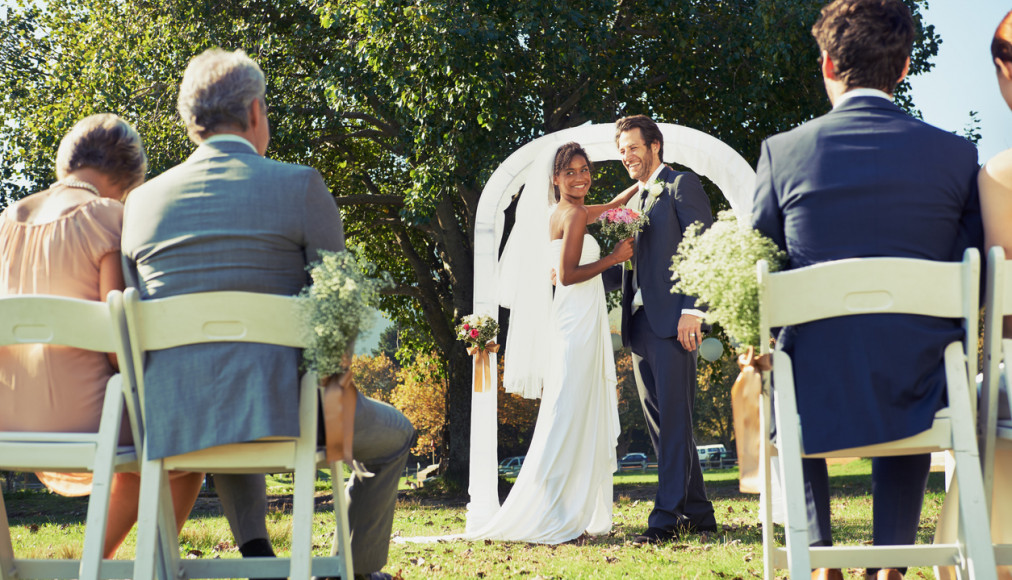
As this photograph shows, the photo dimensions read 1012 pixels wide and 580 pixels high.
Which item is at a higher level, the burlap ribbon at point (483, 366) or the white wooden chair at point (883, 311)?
the burlap ribbon at point (483, 366)

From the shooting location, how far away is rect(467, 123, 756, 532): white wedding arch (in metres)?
6.46

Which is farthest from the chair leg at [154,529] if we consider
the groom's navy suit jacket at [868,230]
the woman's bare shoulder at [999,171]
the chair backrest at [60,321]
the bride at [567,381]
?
the bride at [567,381]

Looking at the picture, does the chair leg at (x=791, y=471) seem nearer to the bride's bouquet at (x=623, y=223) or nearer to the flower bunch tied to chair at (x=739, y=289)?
the flower bunch tied to chair at (x=739, y=289)

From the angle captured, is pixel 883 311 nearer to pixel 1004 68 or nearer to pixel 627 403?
pixel 1004 68

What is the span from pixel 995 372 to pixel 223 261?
2334 mm

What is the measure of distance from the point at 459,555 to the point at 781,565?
2469mm

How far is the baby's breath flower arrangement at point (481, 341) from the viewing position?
6.39 m

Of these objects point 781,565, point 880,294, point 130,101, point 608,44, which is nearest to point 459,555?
point 781,565

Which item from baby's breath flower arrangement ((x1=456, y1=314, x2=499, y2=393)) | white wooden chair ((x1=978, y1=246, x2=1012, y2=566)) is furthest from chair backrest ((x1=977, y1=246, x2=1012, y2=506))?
baby's breath flower arrangement ((x1=456, y1=314, x2=499, y2=393))

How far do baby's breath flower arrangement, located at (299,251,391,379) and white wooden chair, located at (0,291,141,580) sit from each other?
59 centimetres

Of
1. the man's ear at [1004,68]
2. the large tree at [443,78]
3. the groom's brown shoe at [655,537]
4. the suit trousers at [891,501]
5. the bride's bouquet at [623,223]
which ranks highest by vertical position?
the large tree at [443,78]

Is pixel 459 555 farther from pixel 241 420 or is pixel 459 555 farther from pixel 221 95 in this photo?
pixel 221 95

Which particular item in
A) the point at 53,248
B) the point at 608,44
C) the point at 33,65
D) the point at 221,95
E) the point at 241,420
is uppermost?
the point at 33,65

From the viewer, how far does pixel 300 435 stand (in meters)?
2.60
